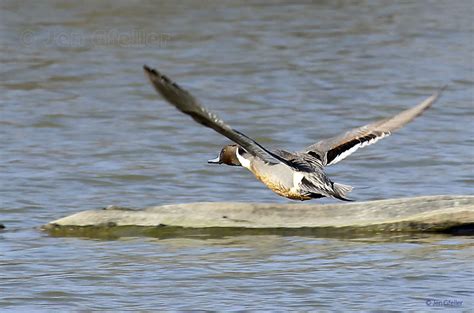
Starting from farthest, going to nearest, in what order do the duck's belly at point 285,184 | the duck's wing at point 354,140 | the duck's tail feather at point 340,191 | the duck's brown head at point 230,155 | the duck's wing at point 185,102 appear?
1. the duck's brown head at point 230,155
2. the duck's wing at point 354,140
3. the duck's belly at point 285,184
4. the duck's tail feather at point 340,191
5. the duck's wing at point 185,102

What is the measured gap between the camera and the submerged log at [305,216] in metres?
8.38

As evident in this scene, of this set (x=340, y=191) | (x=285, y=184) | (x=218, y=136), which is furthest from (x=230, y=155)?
(x=218, y=136)

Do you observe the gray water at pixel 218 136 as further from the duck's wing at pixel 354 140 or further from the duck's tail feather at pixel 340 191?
the duck's wing at pixel 354 140

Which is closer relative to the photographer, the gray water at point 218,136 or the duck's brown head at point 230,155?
the gray water at point 218,136

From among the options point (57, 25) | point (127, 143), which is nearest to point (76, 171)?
point (127, 143)

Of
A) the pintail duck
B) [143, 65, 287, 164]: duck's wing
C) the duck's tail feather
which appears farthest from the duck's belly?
[143, 65, 287, 164]: duck's wing

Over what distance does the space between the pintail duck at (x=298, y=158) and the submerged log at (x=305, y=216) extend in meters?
0.38

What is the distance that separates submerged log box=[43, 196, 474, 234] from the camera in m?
8.38

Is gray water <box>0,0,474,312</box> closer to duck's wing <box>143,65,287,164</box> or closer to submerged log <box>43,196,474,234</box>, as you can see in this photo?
submerged log <box>43,196,474,234</box>

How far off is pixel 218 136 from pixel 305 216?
148 inches

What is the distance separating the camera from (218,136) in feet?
40.1

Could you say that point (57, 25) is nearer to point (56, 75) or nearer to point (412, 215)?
point (56, 75)

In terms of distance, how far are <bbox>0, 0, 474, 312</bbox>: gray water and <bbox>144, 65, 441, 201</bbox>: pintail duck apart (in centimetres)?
52

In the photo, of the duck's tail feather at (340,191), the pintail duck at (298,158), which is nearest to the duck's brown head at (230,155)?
the pintail duck at (298,158)
